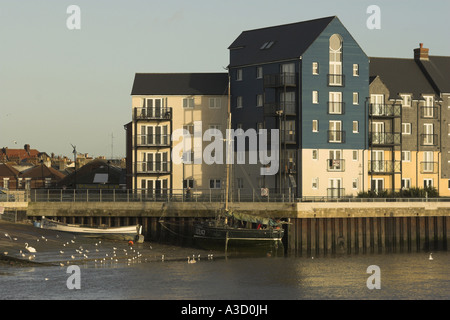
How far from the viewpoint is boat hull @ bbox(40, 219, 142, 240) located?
234 ft

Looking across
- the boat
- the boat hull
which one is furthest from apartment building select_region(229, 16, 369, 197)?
the boat hull

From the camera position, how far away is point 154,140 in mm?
90188

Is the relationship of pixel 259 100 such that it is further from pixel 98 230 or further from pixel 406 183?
pixel 98 230

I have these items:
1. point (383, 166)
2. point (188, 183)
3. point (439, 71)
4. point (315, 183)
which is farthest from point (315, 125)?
point (439, 71)

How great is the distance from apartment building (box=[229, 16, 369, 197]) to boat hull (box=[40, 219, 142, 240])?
56.2ft

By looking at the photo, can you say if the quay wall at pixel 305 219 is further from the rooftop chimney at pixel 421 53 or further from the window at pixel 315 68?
the rooftop chimney at pixel 421 53

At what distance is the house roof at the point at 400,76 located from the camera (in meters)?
92.5

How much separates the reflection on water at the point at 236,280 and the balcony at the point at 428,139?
27.9 m

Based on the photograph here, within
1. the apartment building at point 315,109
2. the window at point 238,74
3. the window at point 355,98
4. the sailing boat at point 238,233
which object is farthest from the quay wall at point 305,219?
the window at point 238,74

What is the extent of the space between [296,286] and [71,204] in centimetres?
2725

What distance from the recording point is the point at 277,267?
62.8 meters

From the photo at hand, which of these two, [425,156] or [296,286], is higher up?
[425,156]
